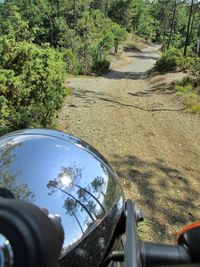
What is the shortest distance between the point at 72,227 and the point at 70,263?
10 centimetres

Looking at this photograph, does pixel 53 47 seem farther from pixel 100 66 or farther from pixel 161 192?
pixel 100 66

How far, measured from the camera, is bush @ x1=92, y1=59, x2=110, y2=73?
31.1 meters

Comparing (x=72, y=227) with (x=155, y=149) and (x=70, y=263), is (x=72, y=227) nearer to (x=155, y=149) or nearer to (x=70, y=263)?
(x=70, y=263)

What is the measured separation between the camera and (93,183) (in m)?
1.27

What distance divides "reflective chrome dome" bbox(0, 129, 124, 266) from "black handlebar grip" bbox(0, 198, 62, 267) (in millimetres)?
257

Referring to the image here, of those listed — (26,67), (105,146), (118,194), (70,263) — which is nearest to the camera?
(70,263)

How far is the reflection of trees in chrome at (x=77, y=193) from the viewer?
1112 millimetres

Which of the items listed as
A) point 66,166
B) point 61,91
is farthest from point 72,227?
point 61,91

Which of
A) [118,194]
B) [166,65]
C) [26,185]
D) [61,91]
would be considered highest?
[26,185]

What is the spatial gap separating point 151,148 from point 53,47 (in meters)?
8.26

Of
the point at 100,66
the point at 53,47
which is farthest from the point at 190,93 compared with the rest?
the point at 100,66

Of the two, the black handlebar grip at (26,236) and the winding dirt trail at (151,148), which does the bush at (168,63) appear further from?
the black handlebar grip at (26,236)

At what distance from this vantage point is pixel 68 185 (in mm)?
1161

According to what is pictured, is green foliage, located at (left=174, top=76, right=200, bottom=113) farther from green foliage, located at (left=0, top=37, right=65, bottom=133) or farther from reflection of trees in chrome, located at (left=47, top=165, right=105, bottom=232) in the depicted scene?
reflection of trees in chrome, located at (left=47, top=165, right=105, bottom=232)
